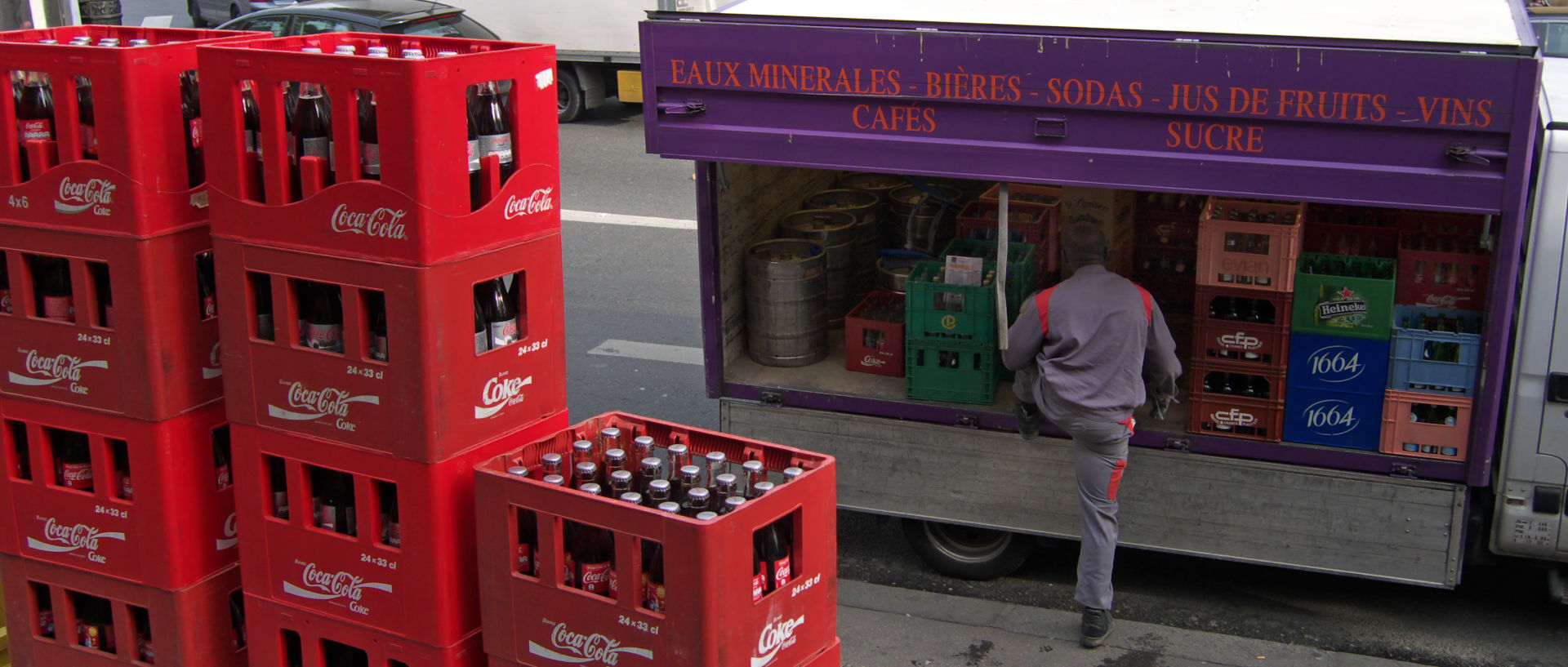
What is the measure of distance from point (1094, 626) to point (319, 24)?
40.7 ft

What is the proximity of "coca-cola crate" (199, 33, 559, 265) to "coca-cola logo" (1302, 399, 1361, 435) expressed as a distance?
3.31m

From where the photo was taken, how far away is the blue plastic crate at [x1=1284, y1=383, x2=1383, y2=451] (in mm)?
5918

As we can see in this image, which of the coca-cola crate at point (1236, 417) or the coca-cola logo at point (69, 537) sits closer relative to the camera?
the coca-cola logo at point (69, 537)

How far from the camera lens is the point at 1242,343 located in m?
6.10

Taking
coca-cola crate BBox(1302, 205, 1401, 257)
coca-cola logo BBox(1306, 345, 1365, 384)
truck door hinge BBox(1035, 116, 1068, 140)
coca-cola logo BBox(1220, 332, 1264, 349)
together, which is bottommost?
coca-cola logo BBox(1306, 345, 1365, 384)

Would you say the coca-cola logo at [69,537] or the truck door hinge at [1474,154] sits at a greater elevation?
the truck door hinge at [1474,154]

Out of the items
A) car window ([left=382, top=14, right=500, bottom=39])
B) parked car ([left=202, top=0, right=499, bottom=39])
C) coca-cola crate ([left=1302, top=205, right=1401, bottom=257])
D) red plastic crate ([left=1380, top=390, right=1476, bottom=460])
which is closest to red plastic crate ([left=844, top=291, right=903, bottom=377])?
coca-cola crate ([left=1302, top=205, right=1401, bottom=257])

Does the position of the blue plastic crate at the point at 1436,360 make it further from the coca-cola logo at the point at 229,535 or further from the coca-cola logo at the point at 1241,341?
the coca-cola logo at the point at 229,535

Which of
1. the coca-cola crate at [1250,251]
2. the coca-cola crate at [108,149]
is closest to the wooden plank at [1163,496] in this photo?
the coca-cola crate at [1250,251]

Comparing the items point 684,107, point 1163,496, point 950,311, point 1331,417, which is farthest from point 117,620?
point 1331,417

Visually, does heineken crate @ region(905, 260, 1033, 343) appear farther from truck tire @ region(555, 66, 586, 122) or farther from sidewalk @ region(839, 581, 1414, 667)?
truck tire @ region(555, 66, 586, 122)

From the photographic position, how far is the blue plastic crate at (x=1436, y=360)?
5.72m

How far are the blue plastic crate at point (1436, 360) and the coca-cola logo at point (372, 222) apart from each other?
4.00 metres

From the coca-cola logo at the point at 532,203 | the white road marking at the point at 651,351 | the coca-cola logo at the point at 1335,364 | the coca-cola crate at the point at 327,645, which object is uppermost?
the coca-cola logo at the point at 532,203
